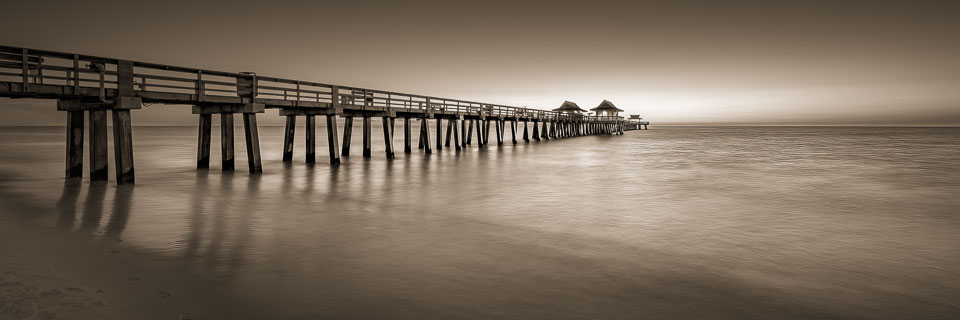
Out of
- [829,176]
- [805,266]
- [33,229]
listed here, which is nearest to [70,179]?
[33,229]

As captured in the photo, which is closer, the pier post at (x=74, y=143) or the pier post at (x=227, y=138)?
the pier post at (x=74, y=143)

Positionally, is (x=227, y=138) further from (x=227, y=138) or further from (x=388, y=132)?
(x=388, y=132)

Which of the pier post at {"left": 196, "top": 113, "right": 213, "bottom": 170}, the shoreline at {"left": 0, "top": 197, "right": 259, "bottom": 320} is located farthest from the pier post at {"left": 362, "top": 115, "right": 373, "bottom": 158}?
the shoreline at {"left": 0, "top": 197, "right": 259, "bottom": 320}

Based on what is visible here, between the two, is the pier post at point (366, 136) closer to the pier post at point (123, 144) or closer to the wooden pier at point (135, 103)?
the wooden pier at point (135, 103)

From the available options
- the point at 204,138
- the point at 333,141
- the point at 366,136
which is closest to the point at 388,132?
the point at 366,136

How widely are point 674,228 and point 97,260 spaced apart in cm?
829

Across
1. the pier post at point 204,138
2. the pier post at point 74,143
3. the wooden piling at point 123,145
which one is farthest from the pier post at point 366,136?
the pier post at point 74,143

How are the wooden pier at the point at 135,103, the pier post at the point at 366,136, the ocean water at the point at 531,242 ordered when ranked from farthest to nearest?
1. the pier post at the point at 366,136
2. the wooden pier at the point at 135,103
3. the ocean water at the point at 531,242

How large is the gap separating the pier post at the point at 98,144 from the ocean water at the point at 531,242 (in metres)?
0.34

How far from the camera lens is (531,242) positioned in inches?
315

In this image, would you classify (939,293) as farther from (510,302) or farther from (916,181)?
(916,181)

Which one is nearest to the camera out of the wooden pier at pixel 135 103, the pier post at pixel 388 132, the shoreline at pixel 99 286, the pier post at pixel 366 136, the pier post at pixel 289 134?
the shoreline at pixel 99 286

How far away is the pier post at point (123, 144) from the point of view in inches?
486

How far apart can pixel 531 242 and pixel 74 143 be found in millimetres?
11742
